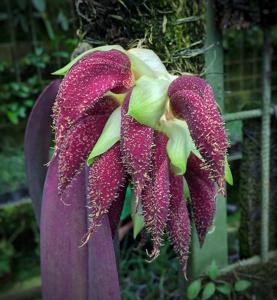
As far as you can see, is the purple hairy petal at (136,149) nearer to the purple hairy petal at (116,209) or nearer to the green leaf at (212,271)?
the purple hairy petal at (116,209)

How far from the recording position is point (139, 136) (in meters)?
0.28

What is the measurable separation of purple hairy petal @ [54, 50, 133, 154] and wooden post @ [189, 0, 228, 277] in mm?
211

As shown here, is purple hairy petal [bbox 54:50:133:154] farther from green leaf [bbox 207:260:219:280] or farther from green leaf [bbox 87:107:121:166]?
green leaf [bbox 207:260:219:280]

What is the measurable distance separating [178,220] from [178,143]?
2.2 inches

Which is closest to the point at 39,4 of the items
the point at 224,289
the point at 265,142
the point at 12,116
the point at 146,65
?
the point at 12,116

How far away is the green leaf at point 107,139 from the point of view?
0.97 ft

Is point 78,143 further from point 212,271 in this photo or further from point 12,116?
point 12,116

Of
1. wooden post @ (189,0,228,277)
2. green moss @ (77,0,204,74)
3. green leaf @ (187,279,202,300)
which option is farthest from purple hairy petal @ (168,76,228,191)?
green leaf @ (187,279,202,300)

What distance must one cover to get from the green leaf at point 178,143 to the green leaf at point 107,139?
3 cm

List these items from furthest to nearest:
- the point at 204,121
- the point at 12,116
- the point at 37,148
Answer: the point at 12,116 < the point at 37,148 < the point at 204,121

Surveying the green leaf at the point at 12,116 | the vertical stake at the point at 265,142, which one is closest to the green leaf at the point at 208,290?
the vertical stake at the point at 265,142

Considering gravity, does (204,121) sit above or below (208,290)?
above

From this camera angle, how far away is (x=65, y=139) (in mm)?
298

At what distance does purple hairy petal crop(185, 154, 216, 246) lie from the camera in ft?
1.05
